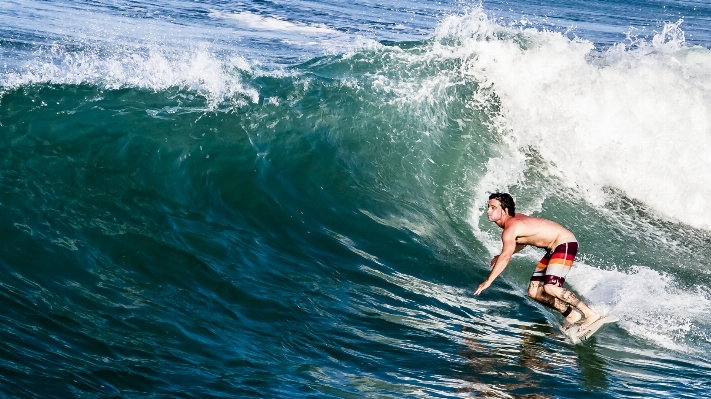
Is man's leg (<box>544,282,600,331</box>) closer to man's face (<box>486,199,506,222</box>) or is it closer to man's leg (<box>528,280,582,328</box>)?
man's leg (<box>528,280,582,328</box>)

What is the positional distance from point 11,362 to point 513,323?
4.64 metres

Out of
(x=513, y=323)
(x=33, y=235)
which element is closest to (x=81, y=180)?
(x=33, y=235)

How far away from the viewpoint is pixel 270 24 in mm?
22281

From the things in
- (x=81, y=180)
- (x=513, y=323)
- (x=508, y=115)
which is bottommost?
(x=513, y=323)

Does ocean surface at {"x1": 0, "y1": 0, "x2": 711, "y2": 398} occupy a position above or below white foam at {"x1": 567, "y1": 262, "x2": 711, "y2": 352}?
above

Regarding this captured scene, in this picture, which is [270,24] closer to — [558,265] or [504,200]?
[504,200]

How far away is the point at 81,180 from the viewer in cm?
872

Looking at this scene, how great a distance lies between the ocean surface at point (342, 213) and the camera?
6.01 metres

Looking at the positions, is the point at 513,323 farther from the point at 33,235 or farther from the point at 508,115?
the point at 508,115

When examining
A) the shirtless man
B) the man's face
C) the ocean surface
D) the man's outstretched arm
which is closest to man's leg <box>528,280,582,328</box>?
the shirtless man

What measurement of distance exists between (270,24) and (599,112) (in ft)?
36.9

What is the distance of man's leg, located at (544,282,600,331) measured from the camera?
7.57 m

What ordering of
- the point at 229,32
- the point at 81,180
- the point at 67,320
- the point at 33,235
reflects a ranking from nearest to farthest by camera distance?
the point at 67,320, the point at 33,235, the point at 81,180, the point at 229,32

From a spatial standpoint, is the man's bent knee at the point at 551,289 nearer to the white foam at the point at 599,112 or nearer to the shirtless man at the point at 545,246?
the shirtless man at the point at 545,246
